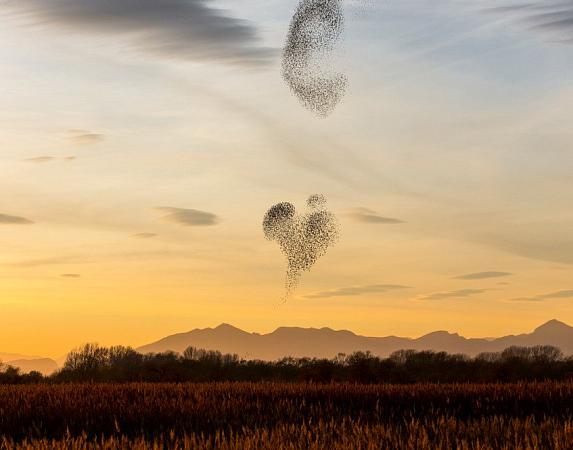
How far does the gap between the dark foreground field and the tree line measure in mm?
16116

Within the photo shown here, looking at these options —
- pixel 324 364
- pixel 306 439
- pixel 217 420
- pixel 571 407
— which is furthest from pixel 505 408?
pixel 324 364

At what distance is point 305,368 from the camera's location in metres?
41.2

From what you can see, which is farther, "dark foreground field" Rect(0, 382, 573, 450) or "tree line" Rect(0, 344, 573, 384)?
"tree line" Rect(0, 344, 573, 384)

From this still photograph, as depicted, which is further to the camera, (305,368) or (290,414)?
(305,368)

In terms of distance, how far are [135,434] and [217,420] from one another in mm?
1473

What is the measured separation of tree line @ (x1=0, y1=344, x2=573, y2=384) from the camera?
39.0m

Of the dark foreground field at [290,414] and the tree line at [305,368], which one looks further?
the tree line at [305,368]

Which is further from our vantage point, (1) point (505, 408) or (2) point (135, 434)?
(1) point (505, 408)

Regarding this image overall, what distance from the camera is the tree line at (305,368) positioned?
3900 centimetres

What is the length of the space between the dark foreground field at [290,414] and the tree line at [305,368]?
1612cm

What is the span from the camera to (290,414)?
16.2 metres

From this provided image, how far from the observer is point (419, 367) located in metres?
42.3

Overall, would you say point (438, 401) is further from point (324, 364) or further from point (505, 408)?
point (324, 364)

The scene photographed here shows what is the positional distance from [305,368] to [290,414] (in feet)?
82.6
